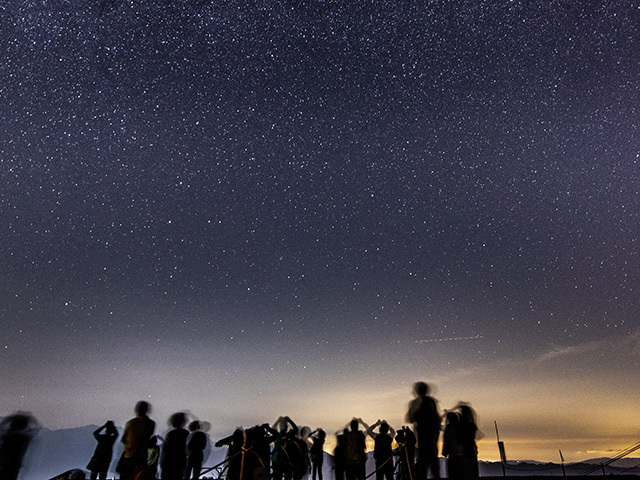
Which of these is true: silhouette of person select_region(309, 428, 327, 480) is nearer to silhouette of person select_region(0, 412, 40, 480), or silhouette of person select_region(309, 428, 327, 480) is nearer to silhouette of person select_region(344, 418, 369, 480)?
silhouette of person select_region(344, 418, 369, 480)

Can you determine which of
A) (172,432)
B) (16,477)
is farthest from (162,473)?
(16,477)

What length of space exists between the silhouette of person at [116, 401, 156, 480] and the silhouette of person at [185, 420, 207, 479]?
1814mm

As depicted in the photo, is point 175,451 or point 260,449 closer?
point 260,449

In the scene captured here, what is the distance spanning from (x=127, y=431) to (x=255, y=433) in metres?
2.97

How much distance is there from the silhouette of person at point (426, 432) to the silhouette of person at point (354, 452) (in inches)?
103

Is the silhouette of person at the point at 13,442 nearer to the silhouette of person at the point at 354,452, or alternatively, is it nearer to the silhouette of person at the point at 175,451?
the silhouette of person at the point at 175,451

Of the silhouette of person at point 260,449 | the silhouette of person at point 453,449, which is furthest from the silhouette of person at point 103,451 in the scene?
the silhouette of person at point 453,449

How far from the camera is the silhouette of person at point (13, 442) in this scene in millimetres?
7285

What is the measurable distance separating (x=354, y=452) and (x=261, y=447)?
16.9 feet

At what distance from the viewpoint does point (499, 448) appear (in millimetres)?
19625

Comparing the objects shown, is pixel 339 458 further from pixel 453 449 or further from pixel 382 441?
pixel 453 449

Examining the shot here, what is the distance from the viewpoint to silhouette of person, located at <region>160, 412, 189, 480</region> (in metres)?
8.59

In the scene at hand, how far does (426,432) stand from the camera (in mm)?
7551

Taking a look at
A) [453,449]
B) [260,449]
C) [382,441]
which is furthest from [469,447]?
[260,449]
